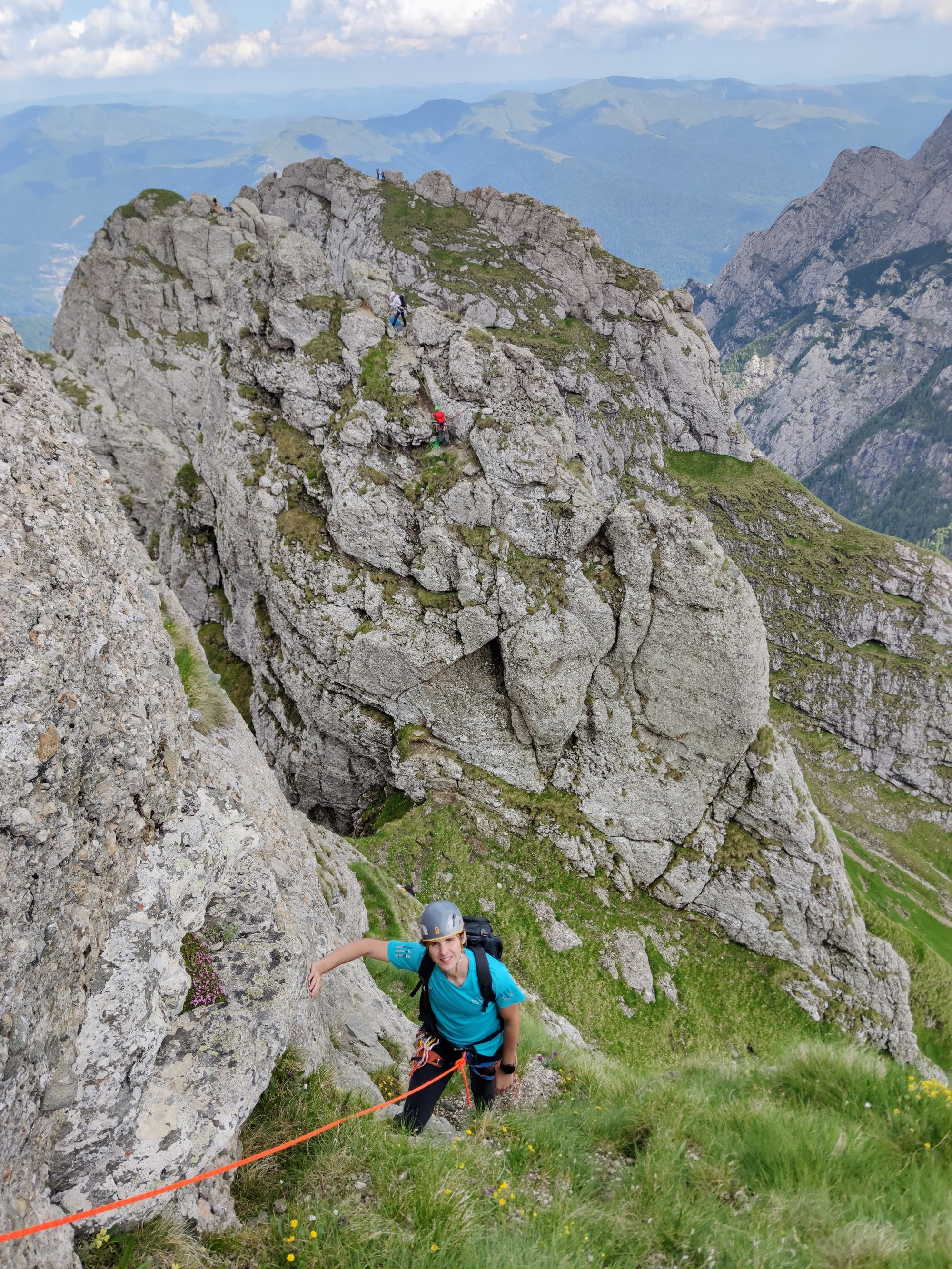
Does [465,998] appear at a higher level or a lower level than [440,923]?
lower

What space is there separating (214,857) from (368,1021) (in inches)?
213

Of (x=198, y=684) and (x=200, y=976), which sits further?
(x=198, y=684)

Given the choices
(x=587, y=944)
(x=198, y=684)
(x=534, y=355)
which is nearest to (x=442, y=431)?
Result: (x=198, y=684)

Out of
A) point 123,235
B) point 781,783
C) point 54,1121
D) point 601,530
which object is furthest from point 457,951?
point 123,235

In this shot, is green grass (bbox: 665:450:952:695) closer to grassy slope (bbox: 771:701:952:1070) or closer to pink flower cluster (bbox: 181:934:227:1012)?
grassy slope (bbox: 771:701:952:1070)

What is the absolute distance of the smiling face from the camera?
698 cm

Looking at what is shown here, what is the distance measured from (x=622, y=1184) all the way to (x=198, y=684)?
35.3ft

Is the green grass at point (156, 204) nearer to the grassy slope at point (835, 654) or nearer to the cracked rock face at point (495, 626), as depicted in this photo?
the cracked rock face at point (495, 626)

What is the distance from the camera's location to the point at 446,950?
698 cm

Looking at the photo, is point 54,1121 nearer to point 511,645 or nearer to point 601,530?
point 511,645

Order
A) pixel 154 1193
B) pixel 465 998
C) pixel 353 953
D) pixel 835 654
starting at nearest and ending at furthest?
pixel 154 1193
pixel 465 998
pixel 353 953
pixel 835 654

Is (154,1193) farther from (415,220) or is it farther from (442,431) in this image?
(415,220)

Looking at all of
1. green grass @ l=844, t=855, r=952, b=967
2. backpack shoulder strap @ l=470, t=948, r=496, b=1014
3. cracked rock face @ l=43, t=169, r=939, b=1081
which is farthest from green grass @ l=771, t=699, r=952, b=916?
backpack shoulder strap @ l=470, t=948, r=496, b=1014

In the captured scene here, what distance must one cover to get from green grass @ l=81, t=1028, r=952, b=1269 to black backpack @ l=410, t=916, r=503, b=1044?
3.57 feet
